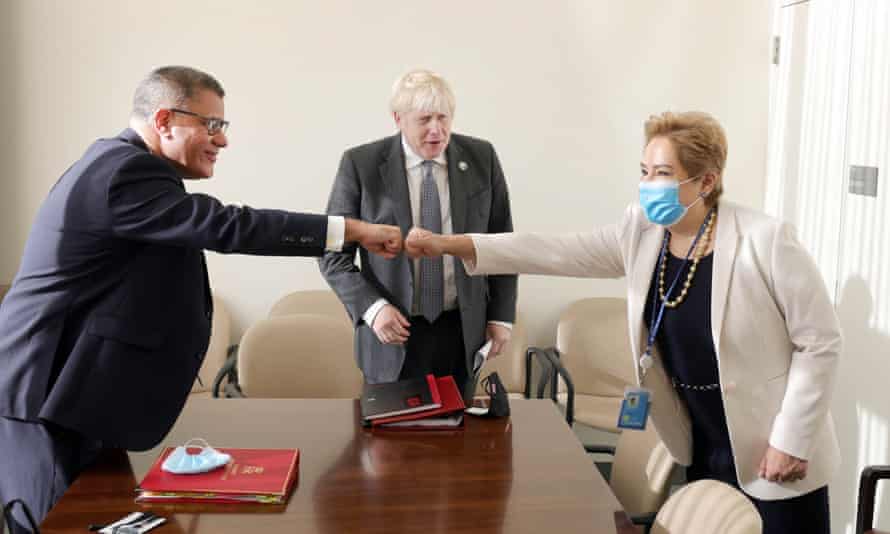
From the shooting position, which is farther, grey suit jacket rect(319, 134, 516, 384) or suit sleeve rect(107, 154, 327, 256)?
grey suit jacket rect(319, 134, 516, 384)

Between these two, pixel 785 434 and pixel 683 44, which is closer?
pixel 785 434

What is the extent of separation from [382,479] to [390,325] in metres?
0.72

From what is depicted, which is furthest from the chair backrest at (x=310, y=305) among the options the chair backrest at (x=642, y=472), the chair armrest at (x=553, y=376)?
the chair backrest at (x=642, y=472)

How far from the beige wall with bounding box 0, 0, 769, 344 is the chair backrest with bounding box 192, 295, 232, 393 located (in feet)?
0.42

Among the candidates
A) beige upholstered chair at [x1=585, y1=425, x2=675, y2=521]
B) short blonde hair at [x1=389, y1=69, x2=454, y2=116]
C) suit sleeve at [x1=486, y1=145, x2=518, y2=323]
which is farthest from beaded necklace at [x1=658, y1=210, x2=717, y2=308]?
short blonde hair at [x1=389, y1=69, x2=454, y2=116]

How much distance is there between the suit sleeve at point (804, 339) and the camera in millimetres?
2305

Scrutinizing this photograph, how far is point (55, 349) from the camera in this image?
225cm

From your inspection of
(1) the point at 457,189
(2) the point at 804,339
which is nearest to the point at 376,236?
(1) the point at 457,189

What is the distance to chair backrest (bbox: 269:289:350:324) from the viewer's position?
4.66 m

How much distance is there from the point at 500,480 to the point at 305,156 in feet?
9.29

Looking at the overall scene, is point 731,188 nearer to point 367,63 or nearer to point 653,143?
point 367,63

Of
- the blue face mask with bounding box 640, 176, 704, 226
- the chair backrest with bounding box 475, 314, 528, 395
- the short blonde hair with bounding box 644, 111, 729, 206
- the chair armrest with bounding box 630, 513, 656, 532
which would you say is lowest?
the chair backrest with bounding box 475, 314, 528, 395

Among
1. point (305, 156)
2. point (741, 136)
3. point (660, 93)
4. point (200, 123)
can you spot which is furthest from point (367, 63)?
point (200, 123)

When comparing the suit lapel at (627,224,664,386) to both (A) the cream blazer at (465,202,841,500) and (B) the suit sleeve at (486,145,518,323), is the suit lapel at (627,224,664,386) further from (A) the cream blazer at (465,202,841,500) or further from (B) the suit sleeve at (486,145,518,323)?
(B) the suit sleeve at (486,145,518,323)
